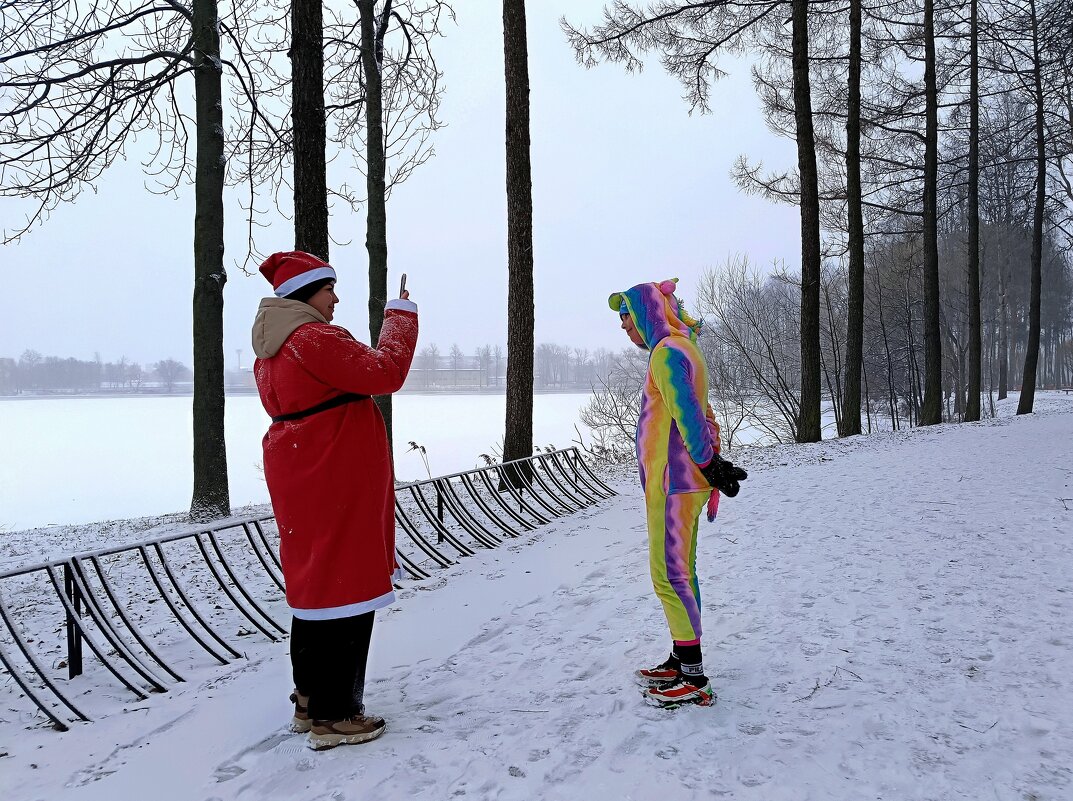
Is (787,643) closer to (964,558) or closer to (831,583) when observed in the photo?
(831,583)

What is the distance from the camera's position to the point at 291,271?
2877 mm

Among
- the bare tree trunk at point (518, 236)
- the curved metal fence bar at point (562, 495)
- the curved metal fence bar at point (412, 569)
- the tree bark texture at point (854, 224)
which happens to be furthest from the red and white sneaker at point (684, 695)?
the tree bark texture at point (854, 224)

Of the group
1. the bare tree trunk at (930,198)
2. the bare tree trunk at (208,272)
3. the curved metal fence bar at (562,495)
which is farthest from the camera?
the bare tree trunk at (930,198)

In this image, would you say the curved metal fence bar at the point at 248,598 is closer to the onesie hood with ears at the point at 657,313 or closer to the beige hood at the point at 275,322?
the beige hood at the point at 275,322

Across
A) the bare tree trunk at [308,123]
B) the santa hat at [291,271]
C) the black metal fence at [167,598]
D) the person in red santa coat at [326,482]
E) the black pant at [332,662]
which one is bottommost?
the black metal fence at [167,598]

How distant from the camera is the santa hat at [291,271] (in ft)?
9.40

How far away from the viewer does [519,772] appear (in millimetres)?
2580

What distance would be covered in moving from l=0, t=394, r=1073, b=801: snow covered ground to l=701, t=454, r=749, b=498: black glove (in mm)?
911

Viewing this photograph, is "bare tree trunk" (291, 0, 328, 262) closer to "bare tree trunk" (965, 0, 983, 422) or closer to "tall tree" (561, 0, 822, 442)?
"tall tree" (561, 0, 822, 442)

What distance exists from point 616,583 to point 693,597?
1945 millimetres

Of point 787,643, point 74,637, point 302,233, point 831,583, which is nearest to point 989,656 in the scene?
point 787,643

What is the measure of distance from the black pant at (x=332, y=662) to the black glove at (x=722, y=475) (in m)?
1.50

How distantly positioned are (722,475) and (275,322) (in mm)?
1865

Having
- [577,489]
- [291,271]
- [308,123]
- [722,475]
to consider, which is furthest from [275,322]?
[577,489]
